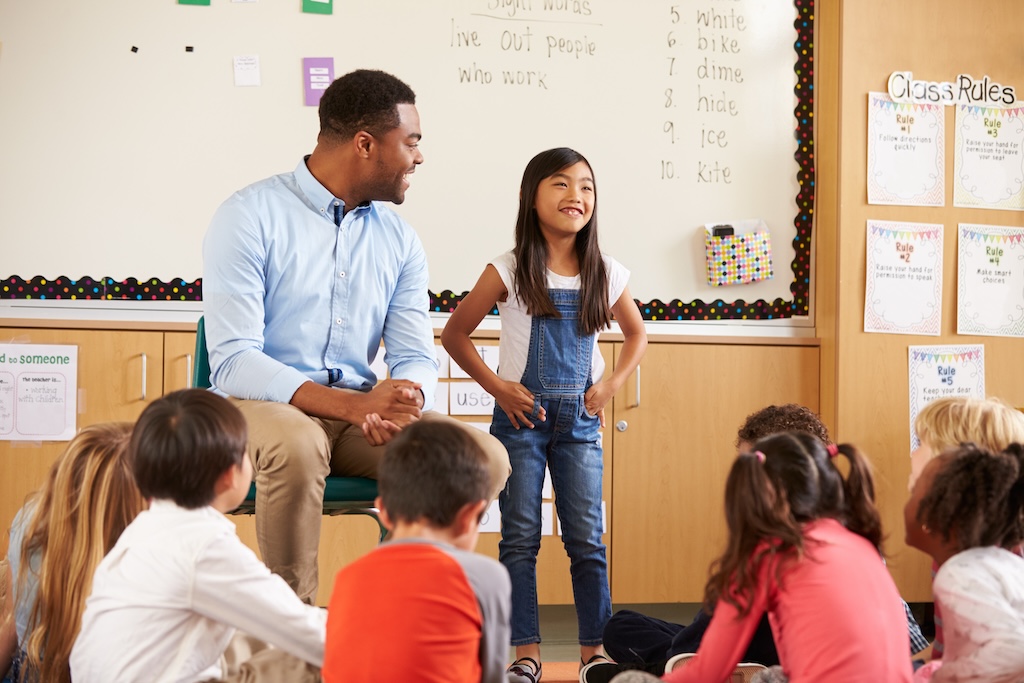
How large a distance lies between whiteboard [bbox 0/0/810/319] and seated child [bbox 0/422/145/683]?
1535mm

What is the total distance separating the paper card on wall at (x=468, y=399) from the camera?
3.10 m

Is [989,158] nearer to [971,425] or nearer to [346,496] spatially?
[971,425]

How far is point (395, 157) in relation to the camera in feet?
6.95

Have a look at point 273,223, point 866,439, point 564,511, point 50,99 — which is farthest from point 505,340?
point 50,99

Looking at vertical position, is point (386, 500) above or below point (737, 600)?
above

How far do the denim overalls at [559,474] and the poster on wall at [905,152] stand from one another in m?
1.38

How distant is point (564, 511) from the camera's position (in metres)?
2.30

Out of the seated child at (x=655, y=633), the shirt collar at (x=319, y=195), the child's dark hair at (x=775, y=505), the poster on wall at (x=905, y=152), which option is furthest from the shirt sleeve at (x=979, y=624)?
the poster on wall at (x=905, y=152)

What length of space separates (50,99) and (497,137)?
132 cm

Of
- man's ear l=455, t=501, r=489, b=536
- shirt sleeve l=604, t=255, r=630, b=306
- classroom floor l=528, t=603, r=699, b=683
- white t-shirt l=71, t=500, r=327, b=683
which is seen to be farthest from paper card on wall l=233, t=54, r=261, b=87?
man's ear l=455, t=501, r=489, b=536

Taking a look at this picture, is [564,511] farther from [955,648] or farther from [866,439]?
[866,439]

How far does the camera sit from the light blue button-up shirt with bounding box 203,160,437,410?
6.42ft

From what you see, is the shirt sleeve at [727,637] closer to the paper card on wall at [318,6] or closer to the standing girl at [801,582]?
the standing girl at [801,582]

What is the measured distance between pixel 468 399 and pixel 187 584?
180cm
